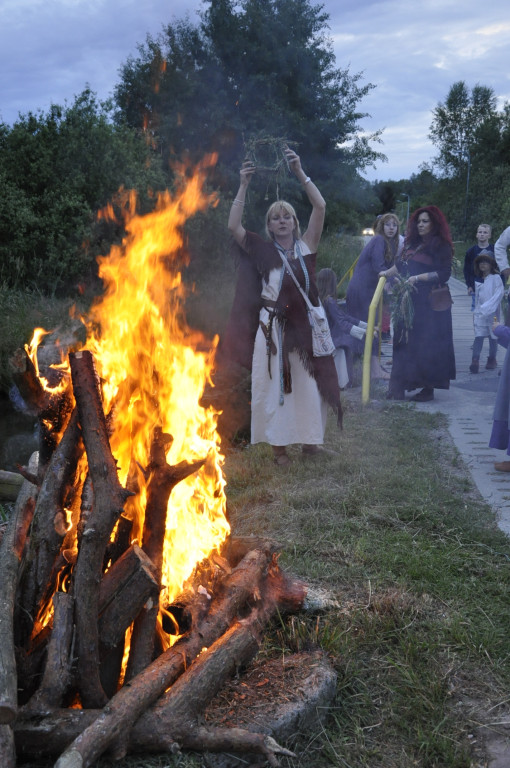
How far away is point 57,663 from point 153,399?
51.6 inches

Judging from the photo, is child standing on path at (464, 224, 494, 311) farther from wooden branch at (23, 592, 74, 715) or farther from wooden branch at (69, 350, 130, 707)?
wooden branch at (23, 592, 74, 715)

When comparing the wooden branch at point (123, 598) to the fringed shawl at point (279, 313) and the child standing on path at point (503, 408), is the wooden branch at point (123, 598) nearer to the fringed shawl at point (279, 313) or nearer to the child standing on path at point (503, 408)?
the fringed shawl at point (279, 313)

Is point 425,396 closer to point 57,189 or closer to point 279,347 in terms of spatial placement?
point 279,347

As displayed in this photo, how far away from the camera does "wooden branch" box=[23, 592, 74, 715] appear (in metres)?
2.37

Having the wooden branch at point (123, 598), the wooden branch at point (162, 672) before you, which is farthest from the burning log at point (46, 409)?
the wooden branch at point (162, 672)

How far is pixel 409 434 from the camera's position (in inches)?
277

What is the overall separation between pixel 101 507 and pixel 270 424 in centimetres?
343

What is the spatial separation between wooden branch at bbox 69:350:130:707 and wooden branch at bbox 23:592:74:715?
0.12ft

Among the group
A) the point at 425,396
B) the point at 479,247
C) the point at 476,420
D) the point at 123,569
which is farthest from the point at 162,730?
the point at 479,247

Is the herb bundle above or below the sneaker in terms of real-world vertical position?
above

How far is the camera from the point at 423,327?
8.82 meters

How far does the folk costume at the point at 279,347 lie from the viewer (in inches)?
226

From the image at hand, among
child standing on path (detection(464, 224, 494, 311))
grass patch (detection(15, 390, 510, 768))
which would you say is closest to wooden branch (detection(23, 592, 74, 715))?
grass patch (detection(15, 390, 510, 768))

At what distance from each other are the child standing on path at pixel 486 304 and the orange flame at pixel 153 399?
724 centimetres
